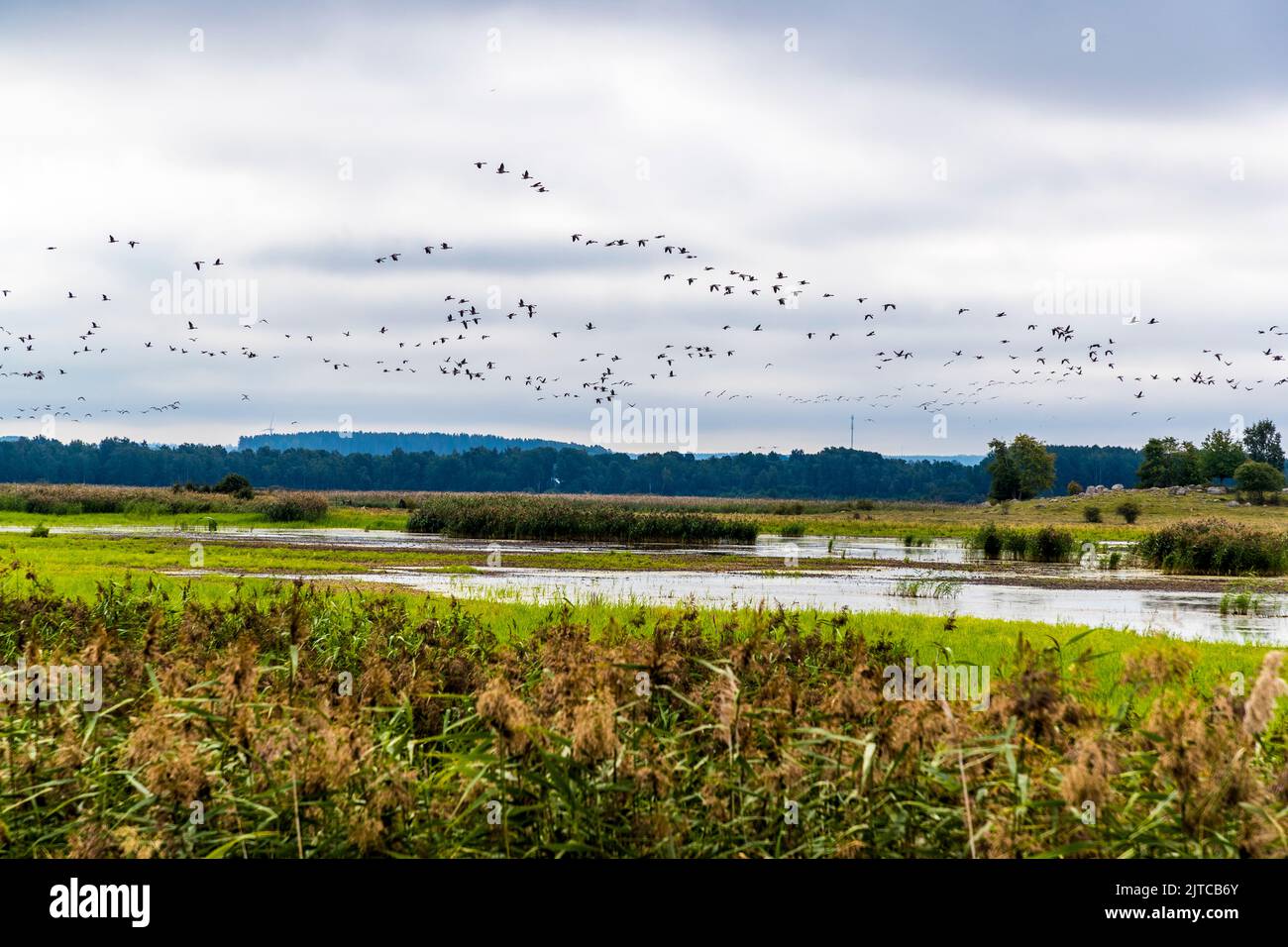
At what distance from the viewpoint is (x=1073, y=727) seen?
627cm

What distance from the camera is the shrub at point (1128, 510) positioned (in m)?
115

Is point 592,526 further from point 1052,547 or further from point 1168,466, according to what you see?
point 1168,466

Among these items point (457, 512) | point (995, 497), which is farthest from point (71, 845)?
point (995, 497)

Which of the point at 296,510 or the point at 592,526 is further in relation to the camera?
the point at 296,510

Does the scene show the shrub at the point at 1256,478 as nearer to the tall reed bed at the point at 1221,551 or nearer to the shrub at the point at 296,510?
the tall reed bed at the point at 1221,551

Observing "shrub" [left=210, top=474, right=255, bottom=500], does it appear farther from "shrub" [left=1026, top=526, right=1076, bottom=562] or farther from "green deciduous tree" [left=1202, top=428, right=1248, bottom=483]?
"green deciduous tree" [left=1202, top=428, right=1248, bottom=483]

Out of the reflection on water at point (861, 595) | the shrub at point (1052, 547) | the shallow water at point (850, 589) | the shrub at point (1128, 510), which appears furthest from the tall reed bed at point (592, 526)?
the shrub at point (1128, 510)

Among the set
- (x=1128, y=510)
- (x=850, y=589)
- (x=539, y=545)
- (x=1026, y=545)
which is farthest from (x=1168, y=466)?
(x=850, y=589)

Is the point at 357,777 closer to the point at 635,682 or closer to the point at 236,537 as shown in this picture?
the point at 635,682

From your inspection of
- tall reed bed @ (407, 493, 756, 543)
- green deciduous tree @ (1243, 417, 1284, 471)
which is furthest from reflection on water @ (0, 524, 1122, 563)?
green deciduous tree @ (1243, 417, 1284, 471)

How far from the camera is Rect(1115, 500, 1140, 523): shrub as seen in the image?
115 meters

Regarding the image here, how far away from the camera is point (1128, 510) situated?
117m

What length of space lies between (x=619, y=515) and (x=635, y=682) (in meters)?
70.8

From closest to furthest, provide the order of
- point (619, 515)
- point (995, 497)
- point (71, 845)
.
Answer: point (71, 845) → point (619, 515) → point (995, 497)
